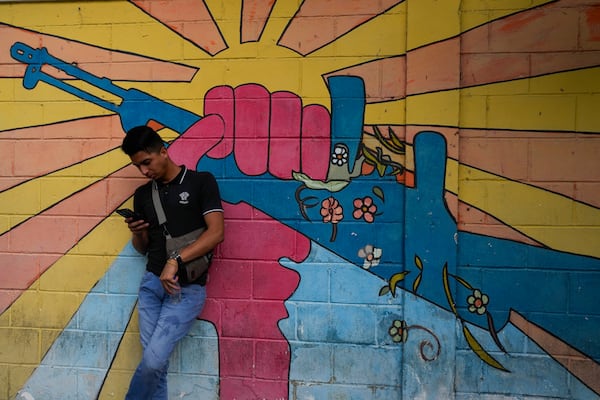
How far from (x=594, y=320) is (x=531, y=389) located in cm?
57

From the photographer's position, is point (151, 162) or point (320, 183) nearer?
point (151, 162)

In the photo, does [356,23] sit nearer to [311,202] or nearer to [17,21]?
[311,202]

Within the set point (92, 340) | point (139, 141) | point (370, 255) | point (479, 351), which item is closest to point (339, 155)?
point (370, 255)

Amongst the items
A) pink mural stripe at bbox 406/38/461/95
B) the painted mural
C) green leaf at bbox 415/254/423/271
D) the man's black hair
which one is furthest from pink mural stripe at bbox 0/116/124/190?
green leaf at bbox 415/254/423/271

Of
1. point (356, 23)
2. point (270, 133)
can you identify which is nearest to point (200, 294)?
point (270, 133)

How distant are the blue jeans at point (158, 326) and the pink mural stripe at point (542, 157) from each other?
1910 mm

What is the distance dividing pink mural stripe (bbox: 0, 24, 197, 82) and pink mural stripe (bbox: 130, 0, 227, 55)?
21 cm

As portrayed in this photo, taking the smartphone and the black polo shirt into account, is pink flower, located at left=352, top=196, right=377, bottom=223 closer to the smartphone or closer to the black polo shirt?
the black polo shirt

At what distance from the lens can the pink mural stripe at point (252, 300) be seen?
342cm

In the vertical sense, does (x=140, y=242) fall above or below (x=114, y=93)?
below

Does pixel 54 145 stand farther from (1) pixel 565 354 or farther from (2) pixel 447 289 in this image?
(1) pixel 565 354

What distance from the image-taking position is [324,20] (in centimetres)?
338

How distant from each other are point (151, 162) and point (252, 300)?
1116 millimetres

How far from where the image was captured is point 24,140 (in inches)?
143
